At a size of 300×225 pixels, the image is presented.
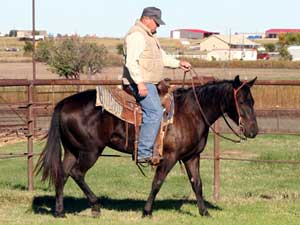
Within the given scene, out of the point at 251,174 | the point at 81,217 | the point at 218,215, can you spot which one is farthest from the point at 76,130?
the point at 251,174

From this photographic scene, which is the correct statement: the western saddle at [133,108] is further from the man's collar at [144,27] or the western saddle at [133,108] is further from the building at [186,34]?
the building at [186,34]

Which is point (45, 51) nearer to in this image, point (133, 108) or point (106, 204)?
point (106, 204)

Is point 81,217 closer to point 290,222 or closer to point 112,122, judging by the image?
point 112,122

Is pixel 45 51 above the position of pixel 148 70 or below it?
above

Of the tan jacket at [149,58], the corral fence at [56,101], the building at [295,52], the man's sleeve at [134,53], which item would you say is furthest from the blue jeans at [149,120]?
the building at [295,52]

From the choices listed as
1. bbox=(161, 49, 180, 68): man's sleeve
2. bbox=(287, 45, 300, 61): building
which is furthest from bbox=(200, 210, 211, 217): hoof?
bbox=(287, 45, 300, 61): building

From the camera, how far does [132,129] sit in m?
8.53

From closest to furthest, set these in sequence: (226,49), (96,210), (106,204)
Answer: (96,210)
(106,204)
(226,49)

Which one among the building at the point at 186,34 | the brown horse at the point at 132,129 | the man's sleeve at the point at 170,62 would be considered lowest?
the brown horse at the point at 132,129

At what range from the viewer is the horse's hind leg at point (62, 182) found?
8.75 metres

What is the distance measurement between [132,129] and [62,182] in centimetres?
110

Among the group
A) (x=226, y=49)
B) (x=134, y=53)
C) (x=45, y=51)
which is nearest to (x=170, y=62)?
(x=134, y=53)

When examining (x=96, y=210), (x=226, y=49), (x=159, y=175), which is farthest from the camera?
(x=226, y=49)

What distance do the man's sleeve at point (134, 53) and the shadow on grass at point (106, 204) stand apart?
1.91m
